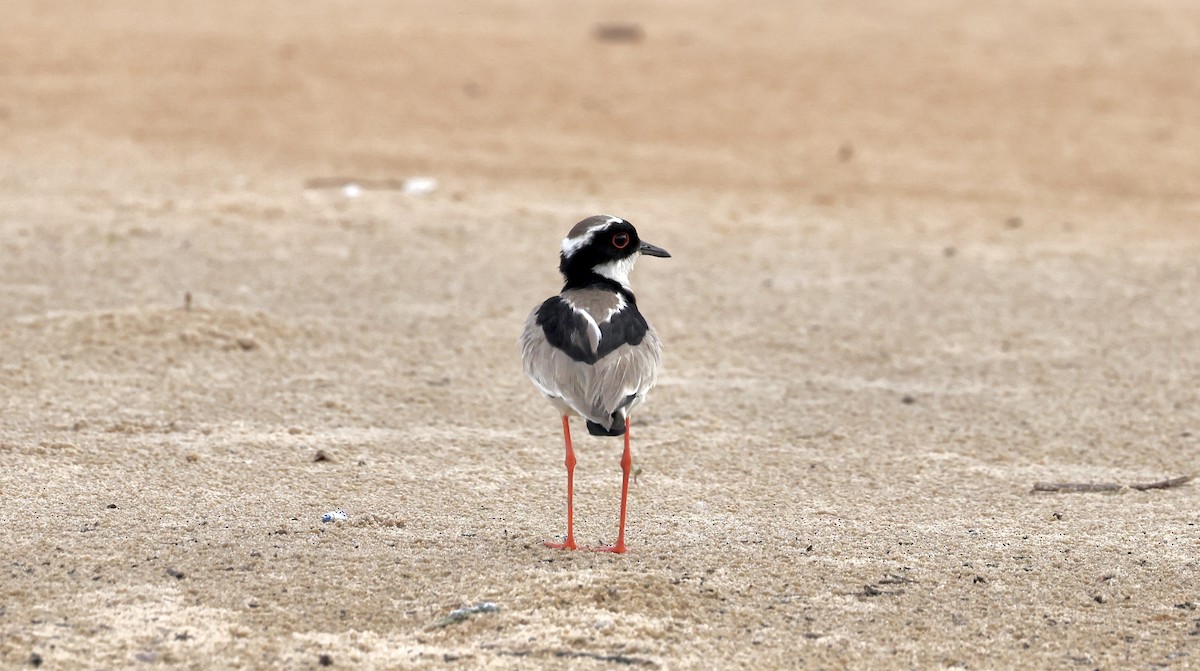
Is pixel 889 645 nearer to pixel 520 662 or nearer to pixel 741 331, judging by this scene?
pixel 520 662

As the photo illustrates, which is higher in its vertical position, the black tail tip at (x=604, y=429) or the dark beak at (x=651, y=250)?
the dark beak at (x=651, y=250)

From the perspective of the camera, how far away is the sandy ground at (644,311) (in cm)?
447

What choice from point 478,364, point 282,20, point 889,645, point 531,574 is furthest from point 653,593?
point 282,20

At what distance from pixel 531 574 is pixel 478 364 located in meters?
2.90

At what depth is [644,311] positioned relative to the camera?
838 cm

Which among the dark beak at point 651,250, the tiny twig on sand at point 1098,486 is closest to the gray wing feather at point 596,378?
the dark beak at point 651,250

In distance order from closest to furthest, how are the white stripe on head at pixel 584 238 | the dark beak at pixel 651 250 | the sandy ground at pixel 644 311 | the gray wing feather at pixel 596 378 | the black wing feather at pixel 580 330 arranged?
the sandy ground at pixel 644 311
the gray wing feather at pixel 596 378
the black wing feather at pixel 580 330
the white stripe on head at pixel 584 238
the dark beak at pixel 651 250

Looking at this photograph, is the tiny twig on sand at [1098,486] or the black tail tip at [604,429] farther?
the tiny twig on sand at [1098,486]

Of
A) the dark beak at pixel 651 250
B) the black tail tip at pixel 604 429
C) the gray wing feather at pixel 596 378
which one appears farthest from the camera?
the dark beak at pixel 651 250

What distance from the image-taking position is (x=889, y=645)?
14.2ft

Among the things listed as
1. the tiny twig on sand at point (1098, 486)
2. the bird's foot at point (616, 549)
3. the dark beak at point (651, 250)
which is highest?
the dark beak at point (651, 250)

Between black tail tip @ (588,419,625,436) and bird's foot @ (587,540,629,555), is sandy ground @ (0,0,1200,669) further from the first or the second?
black tail tip @ (588,419,625,436)

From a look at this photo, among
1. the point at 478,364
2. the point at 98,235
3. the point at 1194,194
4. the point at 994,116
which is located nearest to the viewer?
the point at 478,364

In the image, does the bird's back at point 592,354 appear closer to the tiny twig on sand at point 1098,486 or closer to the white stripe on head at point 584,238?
the white stripe on head at point 584,238
